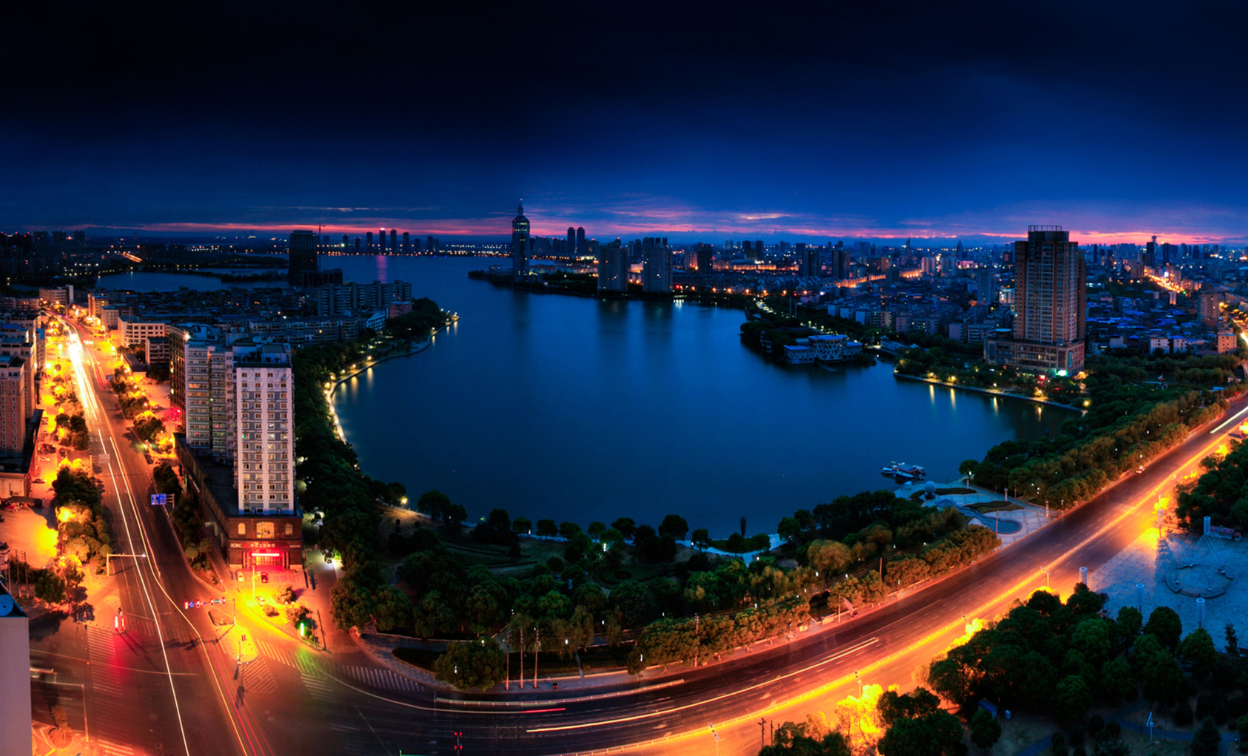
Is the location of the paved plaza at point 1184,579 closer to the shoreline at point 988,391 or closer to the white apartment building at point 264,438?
the white apartment building at point 264,438

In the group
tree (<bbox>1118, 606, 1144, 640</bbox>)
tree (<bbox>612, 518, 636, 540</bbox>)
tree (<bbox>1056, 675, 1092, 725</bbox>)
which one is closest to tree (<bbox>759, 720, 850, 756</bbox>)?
tree (<bbox>1056, 675, 1092, 725</bbox>)

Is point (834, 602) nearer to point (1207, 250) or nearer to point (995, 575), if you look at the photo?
point (995, 575)

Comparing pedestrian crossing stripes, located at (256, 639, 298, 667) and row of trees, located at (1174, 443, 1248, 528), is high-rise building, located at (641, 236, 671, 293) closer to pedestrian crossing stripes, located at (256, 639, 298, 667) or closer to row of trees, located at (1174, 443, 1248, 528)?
row of trees, located at (1174, 443, 1248, 528)

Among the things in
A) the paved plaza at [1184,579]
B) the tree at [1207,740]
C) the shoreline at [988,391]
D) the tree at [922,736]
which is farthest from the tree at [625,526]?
the shoreline at [988,391]

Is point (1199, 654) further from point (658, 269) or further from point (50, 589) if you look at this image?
point (658, 269)

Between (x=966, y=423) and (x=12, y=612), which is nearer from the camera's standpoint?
(x=12, y=612)

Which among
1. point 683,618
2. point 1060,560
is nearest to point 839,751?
point 683,618

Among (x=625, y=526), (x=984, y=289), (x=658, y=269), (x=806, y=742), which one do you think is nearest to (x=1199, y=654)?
(x=806, y=742)
